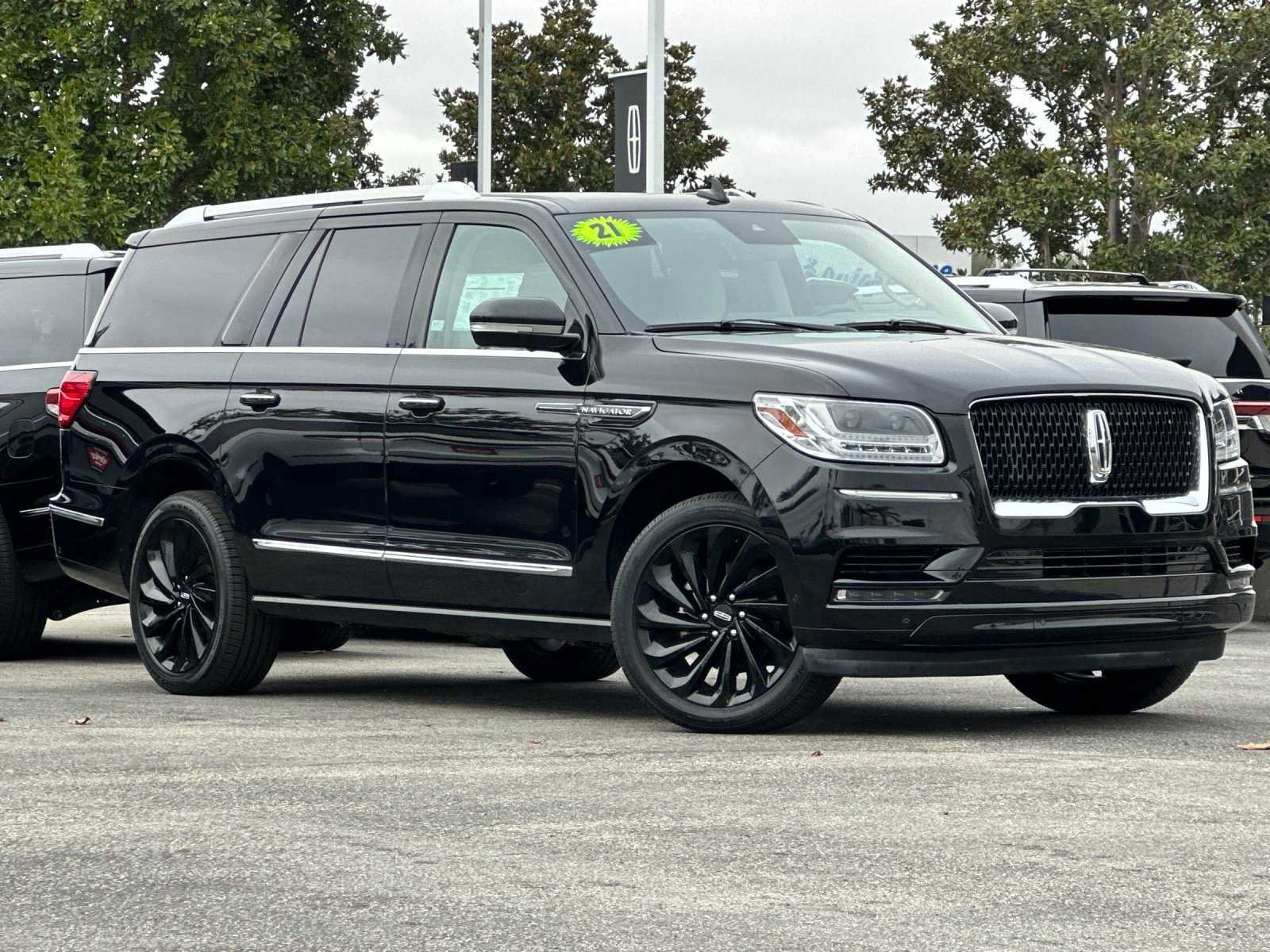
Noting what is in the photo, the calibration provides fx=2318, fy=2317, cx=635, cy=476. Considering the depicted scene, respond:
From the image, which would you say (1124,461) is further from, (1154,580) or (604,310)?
(604,310)

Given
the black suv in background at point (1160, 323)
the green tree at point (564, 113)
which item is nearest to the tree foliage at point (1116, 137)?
the green tree at point (564, 113)

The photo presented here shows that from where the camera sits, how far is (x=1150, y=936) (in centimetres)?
452

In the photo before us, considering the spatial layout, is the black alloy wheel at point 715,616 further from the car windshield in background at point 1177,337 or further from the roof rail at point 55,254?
the roof rail at point 55,254

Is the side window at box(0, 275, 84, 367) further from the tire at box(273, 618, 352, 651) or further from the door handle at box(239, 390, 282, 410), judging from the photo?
the door handle at box(239, 390, 282, 410)

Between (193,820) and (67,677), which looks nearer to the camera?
(193,820)

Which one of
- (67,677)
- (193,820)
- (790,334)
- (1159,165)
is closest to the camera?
(193,820)

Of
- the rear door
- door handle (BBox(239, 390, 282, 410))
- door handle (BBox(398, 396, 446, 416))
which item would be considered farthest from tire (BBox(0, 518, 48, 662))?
door handle (BBox(398, 396, 446, 416))

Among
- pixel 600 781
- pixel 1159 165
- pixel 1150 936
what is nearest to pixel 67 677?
pixel 600 781

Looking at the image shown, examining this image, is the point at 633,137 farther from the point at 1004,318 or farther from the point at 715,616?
the point at 715,616

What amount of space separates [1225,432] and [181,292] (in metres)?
4.45

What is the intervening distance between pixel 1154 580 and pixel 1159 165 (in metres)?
33.7

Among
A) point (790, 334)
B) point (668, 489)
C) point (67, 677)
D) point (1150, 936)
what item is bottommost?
point (67, 677)

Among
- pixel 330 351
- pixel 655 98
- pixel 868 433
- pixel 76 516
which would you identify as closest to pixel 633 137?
pixel 655 98

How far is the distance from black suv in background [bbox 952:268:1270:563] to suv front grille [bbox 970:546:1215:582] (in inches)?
173
